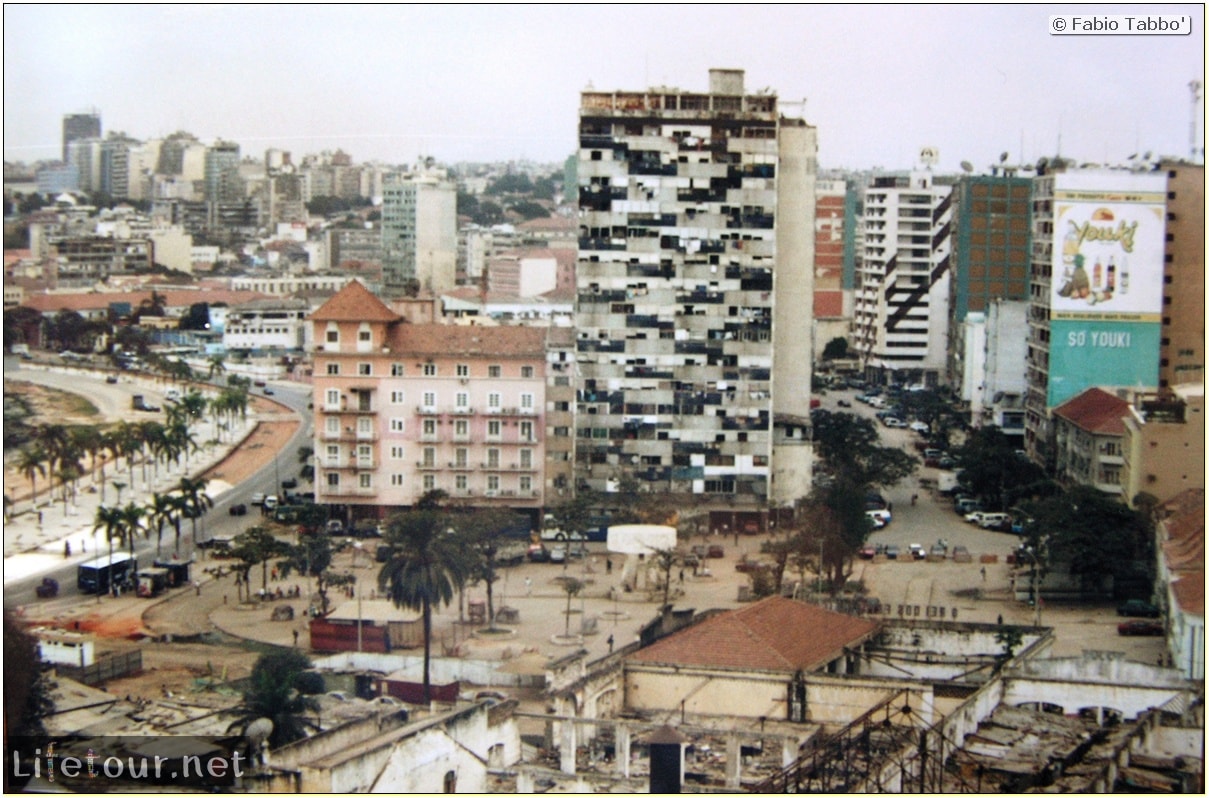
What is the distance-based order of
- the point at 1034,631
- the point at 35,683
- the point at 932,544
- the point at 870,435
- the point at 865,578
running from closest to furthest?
the point at 35,683 < the point at 1034,631 < the point at 865,578 < the point at 932,544 < the point at 870,435

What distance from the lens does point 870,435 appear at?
14.8 meters

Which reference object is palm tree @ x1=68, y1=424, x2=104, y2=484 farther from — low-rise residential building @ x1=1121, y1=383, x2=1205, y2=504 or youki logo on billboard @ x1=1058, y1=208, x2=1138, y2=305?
youki logo on billboard @ x1=1058, y1=208, x2=1138, y2=305

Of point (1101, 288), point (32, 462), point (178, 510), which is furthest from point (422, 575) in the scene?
point (1101, 288)

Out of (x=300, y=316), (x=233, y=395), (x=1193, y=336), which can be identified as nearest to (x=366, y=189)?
(x=300, y=316)

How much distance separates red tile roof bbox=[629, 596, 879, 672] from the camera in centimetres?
857

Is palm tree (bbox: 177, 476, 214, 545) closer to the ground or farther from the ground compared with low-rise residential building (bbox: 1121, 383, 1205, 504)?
closer to the ground

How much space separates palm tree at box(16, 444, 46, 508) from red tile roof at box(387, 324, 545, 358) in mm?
2339

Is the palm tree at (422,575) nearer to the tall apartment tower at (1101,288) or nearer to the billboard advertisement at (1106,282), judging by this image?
the tall apartment tower at (1101,288)

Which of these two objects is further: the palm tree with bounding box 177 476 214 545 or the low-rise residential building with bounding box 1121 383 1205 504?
the palm tree with bounding box 177 476 214 545

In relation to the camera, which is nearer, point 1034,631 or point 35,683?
point 35,683

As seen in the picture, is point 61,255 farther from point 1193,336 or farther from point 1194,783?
point 1194,783

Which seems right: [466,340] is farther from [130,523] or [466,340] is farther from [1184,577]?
[1184,577]

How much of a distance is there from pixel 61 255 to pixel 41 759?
39.0ft

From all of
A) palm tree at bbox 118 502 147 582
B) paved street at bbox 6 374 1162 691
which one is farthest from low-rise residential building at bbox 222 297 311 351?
palm tree at bbox 118 502 147 582
